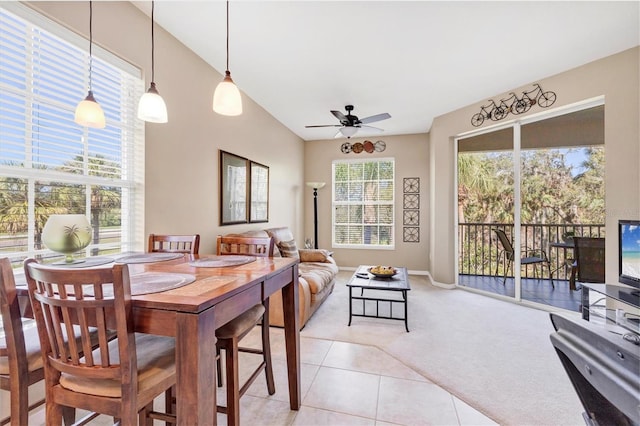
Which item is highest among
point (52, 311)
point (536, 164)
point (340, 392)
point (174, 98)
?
point (174, 98)

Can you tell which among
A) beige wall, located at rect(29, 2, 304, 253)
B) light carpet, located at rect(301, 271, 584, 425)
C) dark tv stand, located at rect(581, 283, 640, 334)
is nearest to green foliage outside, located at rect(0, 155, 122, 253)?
beige wall, located at rect(29, 2, 304, 253)

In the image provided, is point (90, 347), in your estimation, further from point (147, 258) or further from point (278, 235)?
point (278, 235)

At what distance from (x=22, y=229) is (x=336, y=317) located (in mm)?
2759

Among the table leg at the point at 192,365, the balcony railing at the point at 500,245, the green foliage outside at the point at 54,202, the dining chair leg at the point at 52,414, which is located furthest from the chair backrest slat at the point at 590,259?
the green foliage outside at the point at 54,202

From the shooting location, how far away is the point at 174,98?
2.55 meters

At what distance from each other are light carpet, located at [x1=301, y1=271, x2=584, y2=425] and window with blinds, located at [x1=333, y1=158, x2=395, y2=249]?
6.65 ft

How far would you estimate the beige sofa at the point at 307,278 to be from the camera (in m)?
2.96

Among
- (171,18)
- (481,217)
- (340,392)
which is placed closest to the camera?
(340,392)

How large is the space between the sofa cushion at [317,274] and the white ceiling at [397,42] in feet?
7.67

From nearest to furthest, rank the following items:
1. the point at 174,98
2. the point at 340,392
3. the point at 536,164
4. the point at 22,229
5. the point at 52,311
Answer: the point at 52,311
the point at 22,229
the point at 340,392
the point at 174,98
the point at 536,164

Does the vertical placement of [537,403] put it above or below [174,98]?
below

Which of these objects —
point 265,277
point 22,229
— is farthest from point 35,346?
point 265,277

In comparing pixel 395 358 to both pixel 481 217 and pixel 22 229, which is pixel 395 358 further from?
pixel 481 217

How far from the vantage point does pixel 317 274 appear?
343 centimetres
